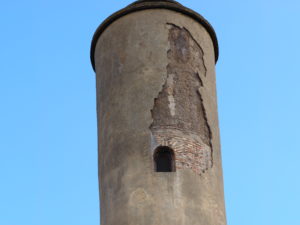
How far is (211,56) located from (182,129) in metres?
2.25

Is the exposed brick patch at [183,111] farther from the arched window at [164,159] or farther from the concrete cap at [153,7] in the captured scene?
the concrete cap at [153,7]

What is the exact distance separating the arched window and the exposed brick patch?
0.28 feet

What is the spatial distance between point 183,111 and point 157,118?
53cm

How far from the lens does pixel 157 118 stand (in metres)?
13.7

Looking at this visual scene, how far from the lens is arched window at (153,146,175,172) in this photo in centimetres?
1343

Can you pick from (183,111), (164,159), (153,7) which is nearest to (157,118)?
(183,111)

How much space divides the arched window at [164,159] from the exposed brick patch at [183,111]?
0.28 feet

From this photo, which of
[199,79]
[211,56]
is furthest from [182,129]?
[211,56]

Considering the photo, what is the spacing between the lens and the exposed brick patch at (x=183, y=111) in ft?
44.4

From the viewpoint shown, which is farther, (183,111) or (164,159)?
(183,111)

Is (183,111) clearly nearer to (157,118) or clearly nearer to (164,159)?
(157,118)

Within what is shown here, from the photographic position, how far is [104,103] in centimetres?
1447

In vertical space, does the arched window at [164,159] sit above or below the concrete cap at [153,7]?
below

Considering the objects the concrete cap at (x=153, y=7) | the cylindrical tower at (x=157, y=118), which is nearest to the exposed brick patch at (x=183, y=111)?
the cylindrical tower at (x=157, y=118)
